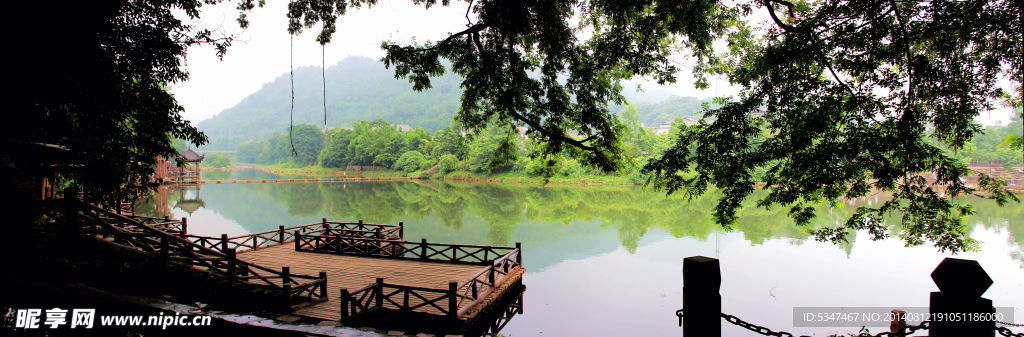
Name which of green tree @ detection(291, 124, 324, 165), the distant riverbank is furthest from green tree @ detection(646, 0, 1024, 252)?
green tree @ detection(291, 124, 324, 165)

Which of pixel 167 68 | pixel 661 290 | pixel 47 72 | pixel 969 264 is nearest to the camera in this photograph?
pixel 969 264

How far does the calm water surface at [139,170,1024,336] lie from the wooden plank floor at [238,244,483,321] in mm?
1846

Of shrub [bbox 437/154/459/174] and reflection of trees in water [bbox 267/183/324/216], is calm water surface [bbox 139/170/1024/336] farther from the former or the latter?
shrub [bbox 437/154/459/174]

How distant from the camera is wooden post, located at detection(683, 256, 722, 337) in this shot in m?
2.33

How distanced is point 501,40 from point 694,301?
5.62 meters

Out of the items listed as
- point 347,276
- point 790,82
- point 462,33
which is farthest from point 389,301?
point 790,82

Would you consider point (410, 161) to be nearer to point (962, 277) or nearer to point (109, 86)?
point (109, 86)

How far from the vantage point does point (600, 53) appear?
727 cm

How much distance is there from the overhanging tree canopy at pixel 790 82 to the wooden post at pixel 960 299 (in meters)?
2.90

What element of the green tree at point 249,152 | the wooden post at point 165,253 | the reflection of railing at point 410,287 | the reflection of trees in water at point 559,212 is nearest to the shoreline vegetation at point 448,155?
the reflection of trees in water at point 559,212

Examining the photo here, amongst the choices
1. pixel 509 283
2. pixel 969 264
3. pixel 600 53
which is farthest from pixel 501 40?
pixel 969 264

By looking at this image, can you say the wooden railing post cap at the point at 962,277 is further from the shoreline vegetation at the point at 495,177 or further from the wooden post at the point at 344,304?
the shoreline vegetation at the point at 495,177

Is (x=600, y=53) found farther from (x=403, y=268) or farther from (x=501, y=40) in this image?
(x=403, y=268)

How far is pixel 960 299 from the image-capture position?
1990mm
